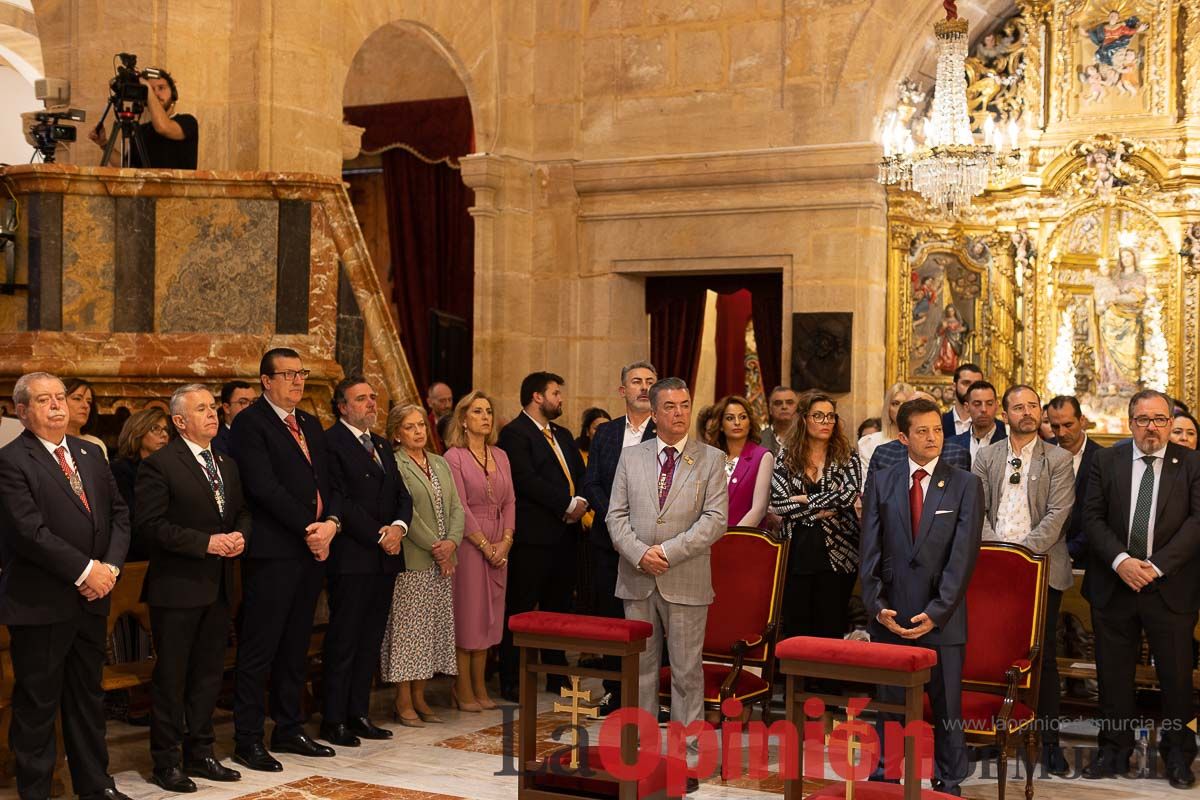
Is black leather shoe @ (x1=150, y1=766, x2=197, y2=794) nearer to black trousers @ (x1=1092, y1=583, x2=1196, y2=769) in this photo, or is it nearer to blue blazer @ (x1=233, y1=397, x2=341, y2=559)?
blue blazer @ (x1=233, y1=397, x2=341, y2=559)

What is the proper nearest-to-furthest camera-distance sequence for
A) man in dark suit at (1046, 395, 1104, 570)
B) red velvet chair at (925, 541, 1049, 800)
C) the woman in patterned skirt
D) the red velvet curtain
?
red velvet chair at (925, 541, 1049, 800) → man in dark suit at (1046, 395, 1104, 570) → the woman in patterned skirt → the red velvet curtain

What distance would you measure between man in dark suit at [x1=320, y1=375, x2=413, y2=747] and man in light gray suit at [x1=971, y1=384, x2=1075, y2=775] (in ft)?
8.68

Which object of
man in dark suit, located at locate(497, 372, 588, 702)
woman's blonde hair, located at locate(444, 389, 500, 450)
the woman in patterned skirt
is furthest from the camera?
man in dark suit, located at locate(497, 372, 588, 702)

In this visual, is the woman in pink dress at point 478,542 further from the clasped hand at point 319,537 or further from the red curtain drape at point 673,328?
the red curtain drape at point 673,328

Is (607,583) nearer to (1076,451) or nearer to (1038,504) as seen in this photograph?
(1038,504)

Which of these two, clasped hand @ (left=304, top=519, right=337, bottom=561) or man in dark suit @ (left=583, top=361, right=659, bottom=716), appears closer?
clasped hand @ (left=304, top=519, right=337, bottom=561)

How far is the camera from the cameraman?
845cm

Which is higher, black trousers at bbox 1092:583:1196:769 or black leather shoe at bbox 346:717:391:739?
black trousers at bbox 1092:583:1196:769

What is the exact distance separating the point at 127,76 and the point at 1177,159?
784cm

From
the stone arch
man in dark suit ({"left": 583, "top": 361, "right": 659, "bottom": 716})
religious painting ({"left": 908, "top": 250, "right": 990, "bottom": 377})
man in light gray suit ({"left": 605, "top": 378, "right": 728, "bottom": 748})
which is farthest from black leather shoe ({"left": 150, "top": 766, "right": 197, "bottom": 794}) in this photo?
religious painting ({"left": 908, "top": 250, "right": 990, "bottom": 377})

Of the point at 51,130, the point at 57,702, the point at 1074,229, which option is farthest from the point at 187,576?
the point at 1074,229

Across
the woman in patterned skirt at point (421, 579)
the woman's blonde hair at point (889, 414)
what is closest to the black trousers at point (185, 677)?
the woman in patterned skirt at point (421, 579)

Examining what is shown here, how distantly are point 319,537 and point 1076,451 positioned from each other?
3.61 metres

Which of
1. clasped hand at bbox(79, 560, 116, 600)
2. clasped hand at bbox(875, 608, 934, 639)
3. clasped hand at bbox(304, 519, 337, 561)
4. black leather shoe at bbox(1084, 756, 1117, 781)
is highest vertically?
clasped hand at bbox(304, 519, 337, 561)
